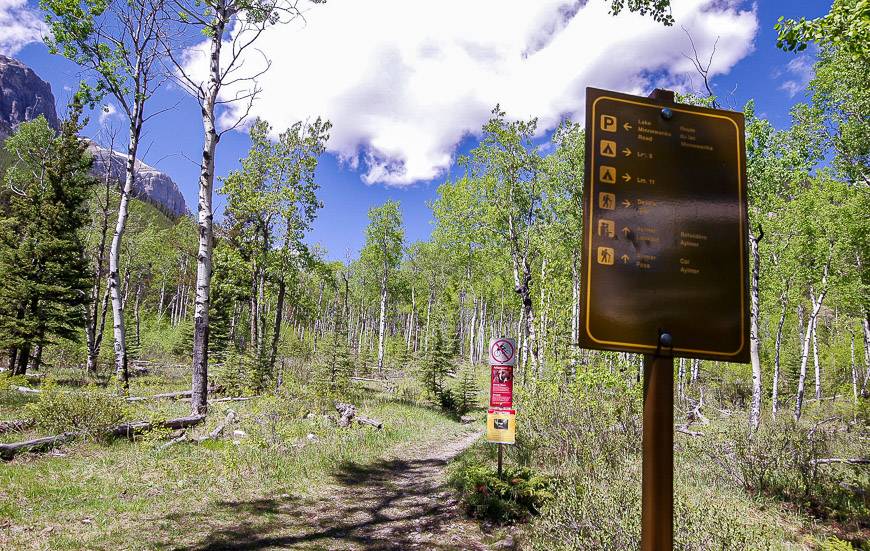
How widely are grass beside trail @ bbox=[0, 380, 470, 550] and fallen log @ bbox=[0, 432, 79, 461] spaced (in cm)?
19

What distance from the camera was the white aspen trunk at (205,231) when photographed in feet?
34.6

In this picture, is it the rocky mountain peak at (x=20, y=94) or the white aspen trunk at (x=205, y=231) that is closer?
the white aspen trunk at (x=205, y=231)

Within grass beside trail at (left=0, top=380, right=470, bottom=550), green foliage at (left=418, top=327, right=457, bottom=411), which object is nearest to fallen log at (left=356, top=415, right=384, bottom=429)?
grass beside trail at (left=0, top=380, right=470, bottom=550)

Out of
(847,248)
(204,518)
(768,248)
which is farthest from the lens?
Result: (768,248)

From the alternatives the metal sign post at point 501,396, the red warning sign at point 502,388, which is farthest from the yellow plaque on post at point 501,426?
the red warning sign at point 502,388

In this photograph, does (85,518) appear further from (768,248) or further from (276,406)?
Result: (768,248)

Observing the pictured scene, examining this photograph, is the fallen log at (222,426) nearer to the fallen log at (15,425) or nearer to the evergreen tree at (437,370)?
the fallen log at (15,425)

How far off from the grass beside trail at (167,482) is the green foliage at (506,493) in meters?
3.20

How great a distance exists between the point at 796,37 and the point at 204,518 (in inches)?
417

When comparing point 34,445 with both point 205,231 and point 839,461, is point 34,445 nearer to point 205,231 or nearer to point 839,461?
point 205,231

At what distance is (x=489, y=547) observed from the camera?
568cm

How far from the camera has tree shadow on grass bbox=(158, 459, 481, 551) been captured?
5.62 metres

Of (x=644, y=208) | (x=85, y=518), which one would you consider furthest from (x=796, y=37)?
(x=85, y=518)

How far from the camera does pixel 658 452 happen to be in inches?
84.4
